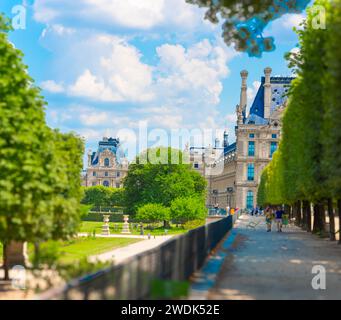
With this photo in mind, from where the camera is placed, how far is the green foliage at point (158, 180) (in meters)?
91.6

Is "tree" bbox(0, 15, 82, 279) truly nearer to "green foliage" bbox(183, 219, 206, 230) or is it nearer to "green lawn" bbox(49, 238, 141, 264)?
"green lawn" bbox(49, 238, 141, 264)

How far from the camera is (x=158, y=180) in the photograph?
304 ft

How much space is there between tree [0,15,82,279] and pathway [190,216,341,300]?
4.53 meters

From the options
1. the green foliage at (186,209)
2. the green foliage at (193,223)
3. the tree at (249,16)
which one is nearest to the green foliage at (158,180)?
the green foliage at (186,209)

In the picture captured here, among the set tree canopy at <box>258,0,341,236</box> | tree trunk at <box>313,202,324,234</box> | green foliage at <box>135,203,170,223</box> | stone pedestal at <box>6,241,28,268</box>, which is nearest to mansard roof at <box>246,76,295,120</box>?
green foliage at <box>135,203,170,223</box>

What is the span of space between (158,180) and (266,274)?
238 feet

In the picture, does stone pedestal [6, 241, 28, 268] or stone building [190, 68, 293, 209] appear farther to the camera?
stone building [190, 68, 293, 209]

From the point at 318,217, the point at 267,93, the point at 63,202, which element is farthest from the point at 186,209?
the point at 267,93

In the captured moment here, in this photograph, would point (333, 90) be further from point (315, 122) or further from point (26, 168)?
point (315, 122)

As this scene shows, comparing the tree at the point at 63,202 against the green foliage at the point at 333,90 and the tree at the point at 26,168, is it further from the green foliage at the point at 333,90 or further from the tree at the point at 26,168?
the green foliage at the point at 333,90

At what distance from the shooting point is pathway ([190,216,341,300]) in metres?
16.2

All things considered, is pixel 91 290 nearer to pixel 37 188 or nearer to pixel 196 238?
pixel 37 188
